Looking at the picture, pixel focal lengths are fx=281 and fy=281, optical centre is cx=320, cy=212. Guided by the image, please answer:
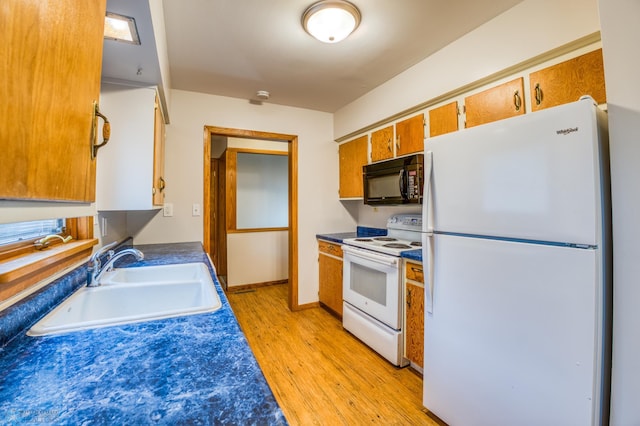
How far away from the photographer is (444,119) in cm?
206

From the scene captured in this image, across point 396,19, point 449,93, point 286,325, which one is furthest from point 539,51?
point 286,325

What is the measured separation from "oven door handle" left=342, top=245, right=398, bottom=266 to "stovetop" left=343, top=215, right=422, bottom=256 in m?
0.03

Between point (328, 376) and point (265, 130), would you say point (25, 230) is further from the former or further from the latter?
point (265, 130)

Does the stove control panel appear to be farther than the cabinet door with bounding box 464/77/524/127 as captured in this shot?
Yes

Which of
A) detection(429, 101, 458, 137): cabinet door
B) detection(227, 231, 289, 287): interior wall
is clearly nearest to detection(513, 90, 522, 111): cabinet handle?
detection(429, 101, 458, 137): cabinet door

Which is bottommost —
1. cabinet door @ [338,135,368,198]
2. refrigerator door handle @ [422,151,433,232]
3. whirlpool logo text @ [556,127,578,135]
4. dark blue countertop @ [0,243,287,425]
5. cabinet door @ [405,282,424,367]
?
cabinet door @ [405,282,424,367]

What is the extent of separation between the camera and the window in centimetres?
99

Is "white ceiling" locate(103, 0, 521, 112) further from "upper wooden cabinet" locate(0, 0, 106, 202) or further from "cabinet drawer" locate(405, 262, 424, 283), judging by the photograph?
"cabinet drawer" locate(405, 262, 424, 283)

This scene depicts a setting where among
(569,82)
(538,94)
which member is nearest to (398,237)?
(538,94)

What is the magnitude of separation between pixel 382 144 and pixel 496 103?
1.06m

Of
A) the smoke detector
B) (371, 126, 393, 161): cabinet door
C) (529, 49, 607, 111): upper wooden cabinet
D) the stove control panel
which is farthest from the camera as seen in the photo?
the smoke detector

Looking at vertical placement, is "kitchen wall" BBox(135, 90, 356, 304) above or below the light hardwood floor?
above

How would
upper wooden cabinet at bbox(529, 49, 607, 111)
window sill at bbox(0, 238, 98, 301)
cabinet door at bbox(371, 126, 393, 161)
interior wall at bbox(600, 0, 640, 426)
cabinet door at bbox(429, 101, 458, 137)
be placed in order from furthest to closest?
cabinet door at bbox(371, 126, 393, 161) < cabinet door at bbox(429, 101, 458, 137) < upper wooden cabinet at bbox(529, 49, 607, 111) < interior wall at bbox(600, 0, 640, 426) < window sill at bbox(0, 238, 98, 301)

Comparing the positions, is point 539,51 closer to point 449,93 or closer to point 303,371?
point 449,93
